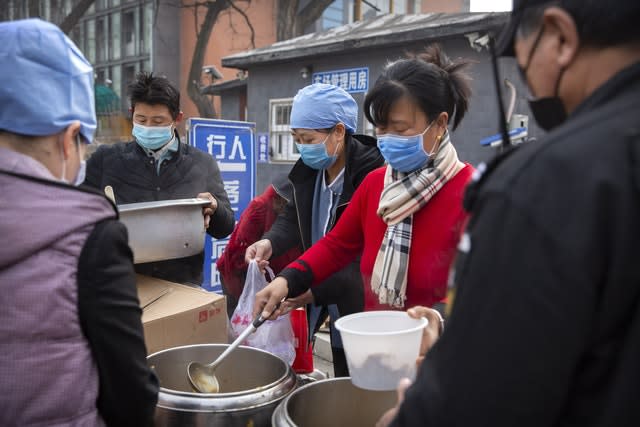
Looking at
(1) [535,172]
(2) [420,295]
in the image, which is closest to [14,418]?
(1) [535,172]

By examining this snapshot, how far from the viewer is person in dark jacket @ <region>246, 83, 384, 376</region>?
2658 mm

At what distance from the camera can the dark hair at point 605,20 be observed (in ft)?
2.45

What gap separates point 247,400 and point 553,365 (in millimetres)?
912

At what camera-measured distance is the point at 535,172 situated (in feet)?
2.33

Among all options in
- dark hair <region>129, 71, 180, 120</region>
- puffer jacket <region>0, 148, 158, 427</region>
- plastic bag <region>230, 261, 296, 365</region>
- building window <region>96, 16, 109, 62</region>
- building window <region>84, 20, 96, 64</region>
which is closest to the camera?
puffer jacket <region>0, 148, 158, 427</region>

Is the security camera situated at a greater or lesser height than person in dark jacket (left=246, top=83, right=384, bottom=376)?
greater

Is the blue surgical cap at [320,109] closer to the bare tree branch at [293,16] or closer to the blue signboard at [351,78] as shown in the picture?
the blue signboard at [351,78]

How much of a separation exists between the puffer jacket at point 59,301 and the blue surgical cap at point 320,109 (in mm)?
1696

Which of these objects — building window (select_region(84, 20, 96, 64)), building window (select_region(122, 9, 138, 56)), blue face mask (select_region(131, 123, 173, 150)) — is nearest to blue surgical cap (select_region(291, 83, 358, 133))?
blue face mask (select_region(131, 123, 173, 150))

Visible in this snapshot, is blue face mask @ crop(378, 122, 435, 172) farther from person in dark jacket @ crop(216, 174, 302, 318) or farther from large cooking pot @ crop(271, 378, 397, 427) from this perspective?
person in dark jacket @ crop(216, 174, 302, 318)

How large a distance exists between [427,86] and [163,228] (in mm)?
1115

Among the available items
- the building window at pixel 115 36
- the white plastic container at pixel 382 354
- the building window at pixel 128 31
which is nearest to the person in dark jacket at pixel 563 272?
the white plastic container at pixel 382 354

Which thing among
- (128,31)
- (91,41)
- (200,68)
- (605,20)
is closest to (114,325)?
(605,20)

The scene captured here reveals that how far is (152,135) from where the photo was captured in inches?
118
